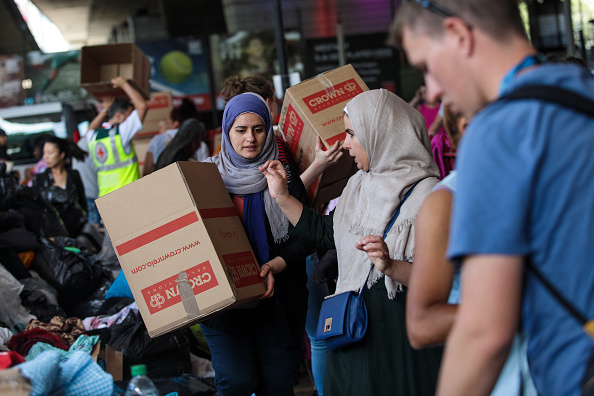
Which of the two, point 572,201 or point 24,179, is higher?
point 572,201

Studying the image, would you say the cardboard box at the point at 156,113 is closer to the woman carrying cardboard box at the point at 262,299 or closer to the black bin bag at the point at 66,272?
the black bin bag at the point at 66,272

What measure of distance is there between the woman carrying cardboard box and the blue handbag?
0.63 meters

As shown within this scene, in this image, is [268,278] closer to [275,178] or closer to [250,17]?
[275,178]

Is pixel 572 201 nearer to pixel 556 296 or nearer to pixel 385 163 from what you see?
pixel 556 296

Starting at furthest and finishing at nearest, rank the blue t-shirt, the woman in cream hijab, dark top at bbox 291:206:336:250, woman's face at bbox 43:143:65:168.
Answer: woman's face at bbox 43:143:65:168 < dark top at bbox 291:206:336:250 < the woman in cream hijab < the blue t-shirt

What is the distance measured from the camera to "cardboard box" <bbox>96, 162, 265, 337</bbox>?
2.87 meters

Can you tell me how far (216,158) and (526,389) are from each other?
2502mm

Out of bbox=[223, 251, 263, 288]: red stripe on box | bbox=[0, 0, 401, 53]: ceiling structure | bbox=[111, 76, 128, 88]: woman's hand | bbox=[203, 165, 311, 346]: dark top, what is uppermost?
bbox=[0, 0, 401, 53]: ceiling structure

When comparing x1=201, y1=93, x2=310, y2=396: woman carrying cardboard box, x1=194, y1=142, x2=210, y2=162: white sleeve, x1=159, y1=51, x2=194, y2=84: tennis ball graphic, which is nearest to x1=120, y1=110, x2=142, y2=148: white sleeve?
x1=194, y1=142, x2=210, y2=162: white sleeve

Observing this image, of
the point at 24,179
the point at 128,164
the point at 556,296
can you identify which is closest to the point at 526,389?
the point at 556,296

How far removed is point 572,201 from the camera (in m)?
1.25

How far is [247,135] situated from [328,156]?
483mm

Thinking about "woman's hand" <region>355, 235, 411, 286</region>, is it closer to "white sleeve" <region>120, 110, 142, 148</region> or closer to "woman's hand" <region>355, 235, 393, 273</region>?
"woman's hand" <region>355, 235, 393, 273</region>

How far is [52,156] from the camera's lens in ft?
26.6
